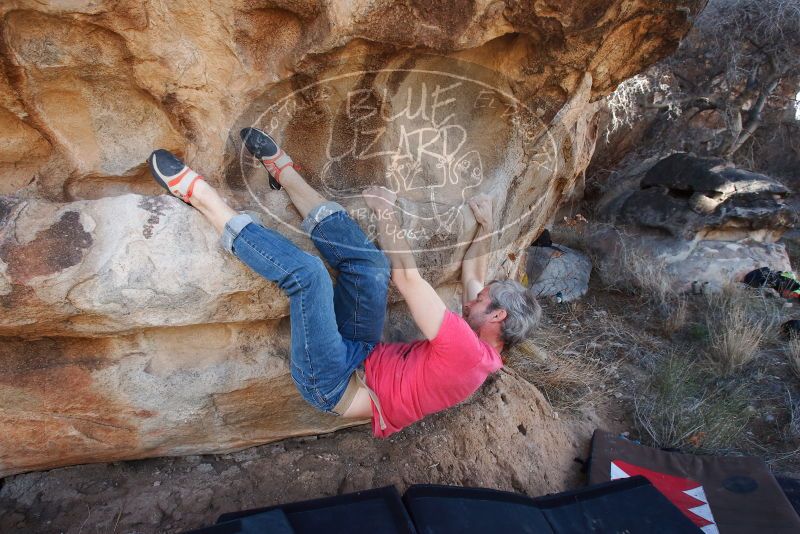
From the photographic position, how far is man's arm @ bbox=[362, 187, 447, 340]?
1580 mm

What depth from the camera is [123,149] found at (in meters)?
1.69

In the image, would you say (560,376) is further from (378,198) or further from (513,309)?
(378,198)

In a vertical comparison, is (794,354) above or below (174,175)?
below

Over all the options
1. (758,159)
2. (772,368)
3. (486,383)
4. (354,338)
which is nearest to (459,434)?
(486,383)

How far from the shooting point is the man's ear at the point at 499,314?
1797mm

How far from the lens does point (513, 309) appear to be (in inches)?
71.4

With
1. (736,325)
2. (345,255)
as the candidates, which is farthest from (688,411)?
(345,255)

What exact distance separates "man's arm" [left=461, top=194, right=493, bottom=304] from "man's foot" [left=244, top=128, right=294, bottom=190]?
82cm

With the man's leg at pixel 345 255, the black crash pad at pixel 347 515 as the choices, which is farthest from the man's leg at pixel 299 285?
the black crash pad at pixel 347 515

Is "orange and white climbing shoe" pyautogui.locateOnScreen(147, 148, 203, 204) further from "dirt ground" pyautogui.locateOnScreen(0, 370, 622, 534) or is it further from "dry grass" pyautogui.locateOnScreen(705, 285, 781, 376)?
"dry grass" pyautogui.locateOnScreen(705, 285, 781, 376)

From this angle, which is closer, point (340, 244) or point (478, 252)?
point (340, 244)

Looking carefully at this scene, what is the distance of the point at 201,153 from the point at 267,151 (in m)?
0.22

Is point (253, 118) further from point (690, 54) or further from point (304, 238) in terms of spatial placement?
point (690, 54)

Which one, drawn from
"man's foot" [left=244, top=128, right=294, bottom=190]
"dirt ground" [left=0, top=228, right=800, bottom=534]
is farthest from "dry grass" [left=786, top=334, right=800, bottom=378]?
"man's foot" [left=244, top=128, right=294, bottom=190]
